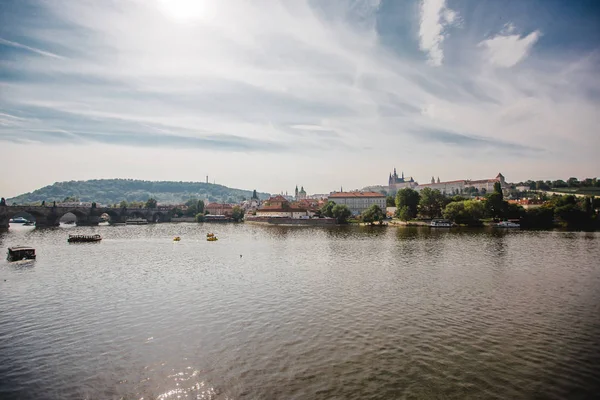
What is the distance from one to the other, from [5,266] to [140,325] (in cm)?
3483

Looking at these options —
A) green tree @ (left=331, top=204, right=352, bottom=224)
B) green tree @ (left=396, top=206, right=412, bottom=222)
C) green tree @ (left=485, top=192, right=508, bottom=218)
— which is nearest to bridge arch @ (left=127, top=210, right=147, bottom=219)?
green tree @ (left=331, top=204, right=352, bottom=224)

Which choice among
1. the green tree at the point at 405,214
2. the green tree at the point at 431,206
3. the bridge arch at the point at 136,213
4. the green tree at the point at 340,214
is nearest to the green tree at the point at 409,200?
the green tree at the point at 431,206

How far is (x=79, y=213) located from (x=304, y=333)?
14904 cm

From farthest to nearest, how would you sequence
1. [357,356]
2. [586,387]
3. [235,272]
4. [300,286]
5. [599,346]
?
[235,272], [300,286], [599,346], [357,356], [586,387]

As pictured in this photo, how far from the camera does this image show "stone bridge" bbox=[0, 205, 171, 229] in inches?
4607

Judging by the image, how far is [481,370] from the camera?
15.8m

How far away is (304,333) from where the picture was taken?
66.6ft

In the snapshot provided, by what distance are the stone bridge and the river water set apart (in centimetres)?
9833

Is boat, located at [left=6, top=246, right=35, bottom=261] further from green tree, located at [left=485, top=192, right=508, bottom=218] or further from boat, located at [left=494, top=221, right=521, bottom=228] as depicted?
green tree, located at [left=485, top=192, right=508, bottom=218]

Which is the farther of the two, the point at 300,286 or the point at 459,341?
the point at 300,286

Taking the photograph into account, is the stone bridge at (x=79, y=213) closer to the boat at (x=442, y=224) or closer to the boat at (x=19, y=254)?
the boat at (x=19, y=254)

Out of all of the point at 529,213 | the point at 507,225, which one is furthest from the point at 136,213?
the point at 529,213

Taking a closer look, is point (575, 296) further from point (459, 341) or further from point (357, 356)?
point (357, 356)

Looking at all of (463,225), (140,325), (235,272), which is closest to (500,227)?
(463,225)
